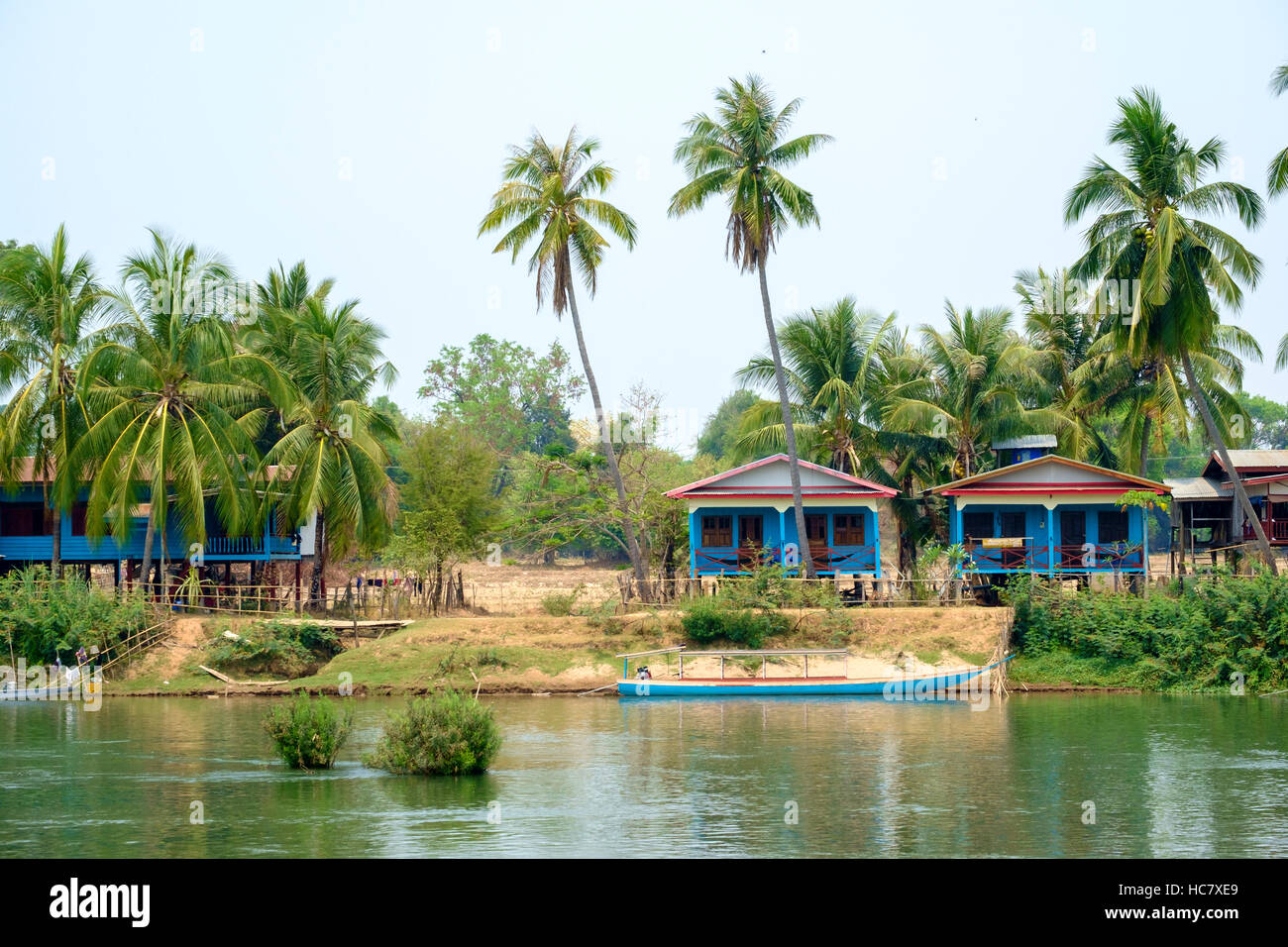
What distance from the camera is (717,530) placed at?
44406 mm

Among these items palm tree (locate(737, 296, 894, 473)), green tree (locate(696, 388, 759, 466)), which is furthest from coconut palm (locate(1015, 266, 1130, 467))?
green tree (locate(696, 388, 759, 466))

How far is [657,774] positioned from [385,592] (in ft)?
67.5

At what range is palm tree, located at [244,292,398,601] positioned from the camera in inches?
1683

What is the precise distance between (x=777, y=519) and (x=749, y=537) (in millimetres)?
1187

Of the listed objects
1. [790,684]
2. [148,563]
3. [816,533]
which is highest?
[816,533]

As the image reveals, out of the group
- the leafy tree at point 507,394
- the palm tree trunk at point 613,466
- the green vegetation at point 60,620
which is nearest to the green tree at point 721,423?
the leafy tree at point 507,394

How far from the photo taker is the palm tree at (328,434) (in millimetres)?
42750

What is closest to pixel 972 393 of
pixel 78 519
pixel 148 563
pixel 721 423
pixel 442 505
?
pixel 442 505

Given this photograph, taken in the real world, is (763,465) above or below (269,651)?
above

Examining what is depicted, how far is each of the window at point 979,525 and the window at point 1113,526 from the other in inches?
142

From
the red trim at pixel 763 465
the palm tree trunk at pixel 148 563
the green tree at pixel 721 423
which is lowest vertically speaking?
the palm tree trunk at pixel 148 563

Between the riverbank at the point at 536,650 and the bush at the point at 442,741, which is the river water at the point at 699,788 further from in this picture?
the riverbank at the point at 536,650

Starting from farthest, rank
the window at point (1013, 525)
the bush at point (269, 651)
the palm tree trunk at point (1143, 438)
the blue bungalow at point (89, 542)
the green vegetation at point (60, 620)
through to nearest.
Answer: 1. the palm tree trunk at point (1143, 438)
2. the window at point (1013, 525)
3. the blue bungalow at point (89, 542)
4. the bush at point (269, 651)
5. the green vegetation at point (60, 620)

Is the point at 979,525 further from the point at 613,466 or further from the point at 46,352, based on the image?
the point at 46,352
